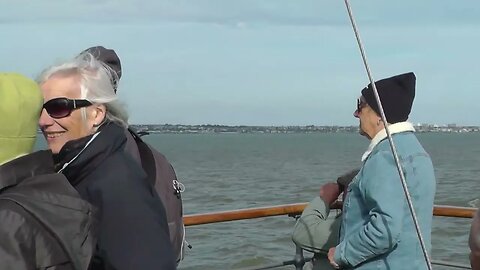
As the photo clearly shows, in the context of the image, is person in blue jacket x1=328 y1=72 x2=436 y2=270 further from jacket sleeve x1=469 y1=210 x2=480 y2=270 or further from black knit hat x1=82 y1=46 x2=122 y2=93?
jacket sleeve x1=469 y1=210 x2=480 y2=270

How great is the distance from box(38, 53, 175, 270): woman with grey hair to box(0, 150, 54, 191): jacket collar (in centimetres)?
22

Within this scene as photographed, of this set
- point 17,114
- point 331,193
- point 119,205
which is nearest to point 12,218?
point 17,114

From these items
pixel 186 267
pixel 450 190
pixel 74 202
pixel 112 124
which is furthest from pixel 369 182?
pixel 450 190

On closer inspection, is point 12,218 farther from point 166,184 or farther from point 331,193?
point 331,193

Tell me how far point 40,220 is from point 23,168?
0.14 m

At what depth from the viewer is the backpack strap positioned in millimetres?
2434

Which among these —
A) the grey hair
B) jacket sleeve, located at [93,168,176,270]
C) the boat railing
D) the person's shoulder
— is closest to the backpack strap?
the grey hair

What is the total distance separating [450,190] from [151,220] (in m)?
20.3

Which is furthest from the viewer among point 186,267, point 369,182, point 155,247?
point 186,267

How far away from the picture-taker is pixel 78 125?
7.43 feet

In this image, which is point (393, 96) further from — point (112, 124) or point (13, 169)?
point (13, 169)

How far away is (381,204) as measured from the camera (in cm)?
309

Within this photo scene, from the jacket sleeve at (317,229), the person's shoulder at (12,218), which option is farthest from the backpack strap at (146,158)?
the jacket sleeve at (317,229)

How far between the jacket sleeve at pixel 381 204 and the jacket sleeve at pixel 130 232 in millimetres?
1236
